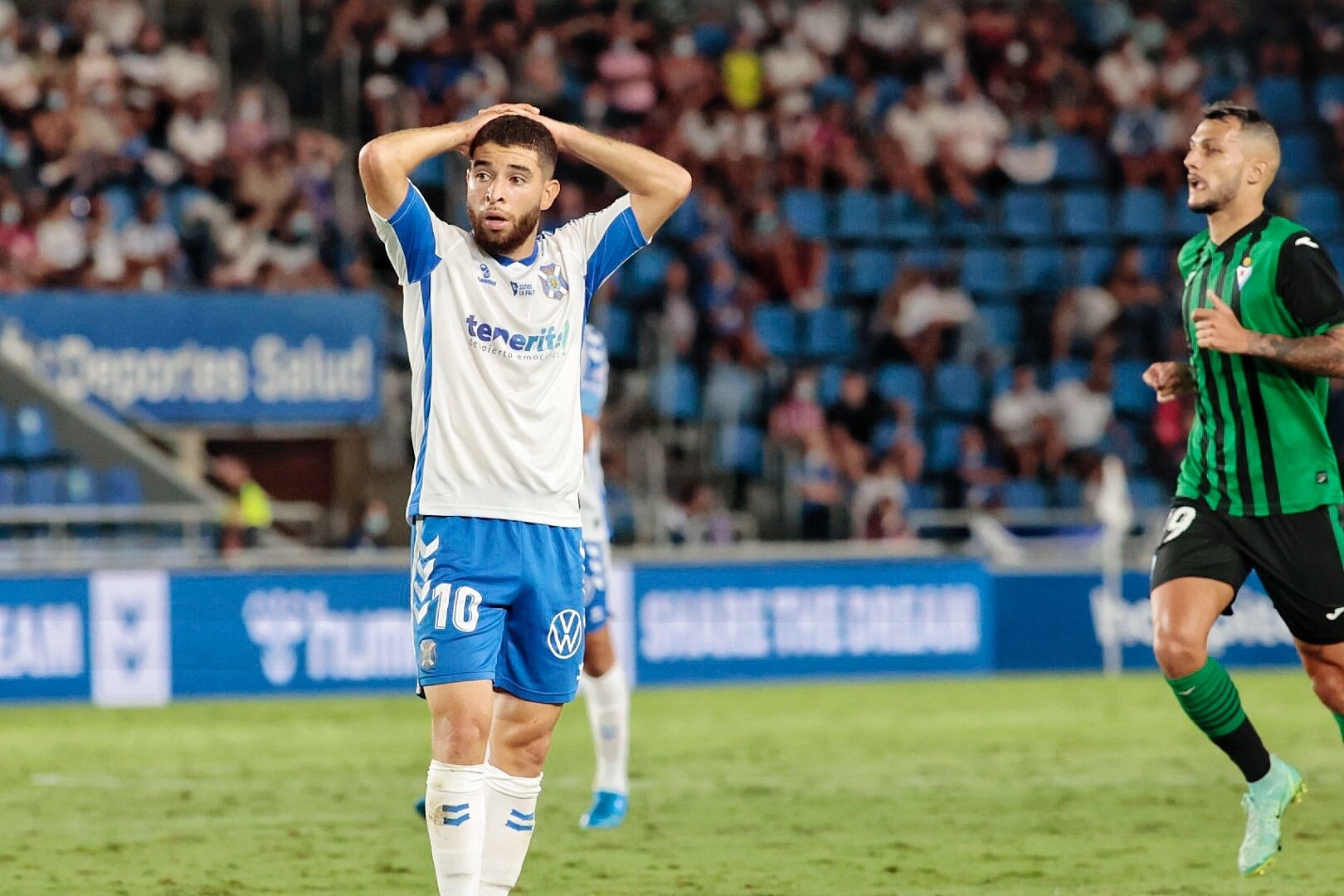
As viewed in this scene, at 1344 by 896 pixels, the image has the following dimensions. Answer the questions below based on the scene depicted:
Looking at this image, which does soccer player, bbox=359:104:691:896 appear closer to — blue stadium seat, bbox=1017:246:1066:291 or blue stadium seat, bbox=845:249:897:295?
blue stadium seat, bbox=845:249:897:295

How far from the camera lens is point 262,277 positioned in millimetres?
20219

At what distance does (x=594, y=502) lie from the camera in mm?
9516

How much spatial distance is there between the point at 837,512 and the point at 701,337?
9.19 ft

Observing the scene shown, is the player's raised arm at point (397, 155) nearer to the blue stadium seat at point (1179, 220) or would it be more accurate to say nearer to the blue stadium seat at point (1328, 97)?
the blue stadium seat at point (1179, 220)

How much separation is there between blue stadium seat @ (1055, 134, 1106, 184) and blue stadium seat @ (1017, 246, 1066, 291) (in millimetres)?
1494

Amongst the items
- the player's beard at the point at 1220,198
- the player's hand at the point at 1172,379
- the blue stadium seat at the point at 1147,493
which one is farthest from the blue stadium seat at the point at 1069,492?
the player's beard at the point at 1220,198

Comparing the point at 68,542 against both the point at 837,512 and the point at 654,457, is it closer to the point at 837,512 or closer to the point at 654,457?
the point at 654,457

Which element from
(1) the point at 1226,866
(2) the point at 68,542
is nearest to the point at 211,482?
(2) the point at 68,542

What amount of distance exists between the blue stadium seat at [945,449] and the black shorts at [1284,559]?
13.9 metres

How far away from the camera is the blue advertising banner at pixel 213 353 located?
1883 centimetres

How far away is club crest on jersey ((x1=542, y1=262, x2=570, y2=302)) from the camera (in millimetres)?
6000

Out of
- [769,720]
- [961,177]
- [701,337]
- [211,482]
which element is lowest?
[769,720]

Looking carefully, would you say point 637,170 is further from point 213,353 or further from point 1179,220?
point 1179,220

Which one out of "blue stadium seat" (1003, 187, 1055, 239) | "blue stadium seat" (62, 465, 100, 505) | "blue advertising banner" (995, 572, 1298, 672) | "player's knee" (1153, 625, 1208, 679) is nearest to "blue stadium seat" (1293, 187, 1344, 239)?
"blue stadium seat" (1003, 187, 1055, 239)
